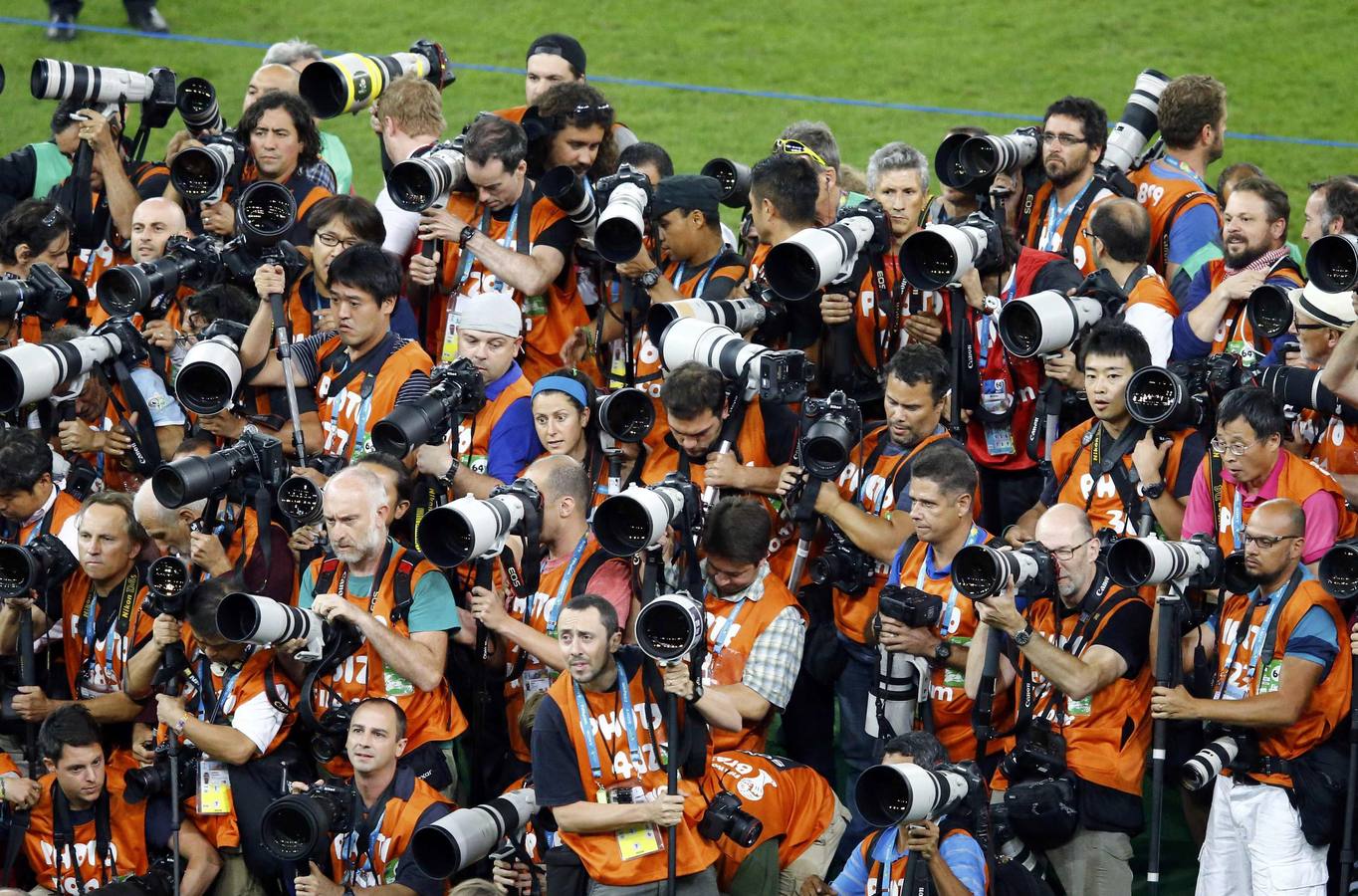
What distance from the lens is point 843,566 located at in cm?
666

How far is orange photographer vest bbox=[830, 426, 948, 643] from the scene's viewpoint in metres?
6.71

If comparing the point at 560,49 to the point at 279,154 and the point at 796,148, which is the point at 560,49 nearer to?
the point at 796,148

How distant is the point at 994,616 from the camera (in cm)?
592

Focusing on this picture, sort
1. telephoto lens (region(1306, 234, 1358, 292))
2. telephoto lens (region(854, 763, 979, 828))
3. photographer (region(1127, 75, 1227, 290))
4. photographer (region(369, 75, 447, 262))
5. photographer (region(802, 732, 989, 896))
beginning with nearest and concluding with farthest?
1. telephoto lens (region(854, 763, 979, 828))
2. photographer (region(802, 732, 989, 896))
3. telephoto lens (region(1306, 234, 1358, 292))
4. photographer (region(1127, 75, 1227, 290))
5. photographer (region(369, 75, 447, 262))

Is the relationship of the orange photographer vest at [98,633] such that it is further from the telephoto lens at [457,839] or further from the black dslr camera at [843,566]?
the black dslr camera at [843,566]

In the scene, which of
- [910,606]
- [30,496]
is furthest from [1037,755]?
[30,496]

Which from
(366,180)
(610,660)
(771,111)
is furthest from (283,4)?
(610,660)

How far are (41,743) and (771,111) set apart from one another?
8894mm

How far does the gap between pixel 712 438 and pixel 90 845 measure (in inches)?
96.5

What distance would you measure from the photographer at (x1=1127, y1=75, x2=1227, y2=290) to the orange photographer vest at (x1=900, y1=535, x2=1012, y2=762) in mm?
1911

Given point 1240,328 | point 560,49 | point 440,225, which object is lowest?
point 1240,328

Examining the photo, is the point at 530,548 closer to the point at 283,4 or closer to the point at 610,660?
the point at 610,660

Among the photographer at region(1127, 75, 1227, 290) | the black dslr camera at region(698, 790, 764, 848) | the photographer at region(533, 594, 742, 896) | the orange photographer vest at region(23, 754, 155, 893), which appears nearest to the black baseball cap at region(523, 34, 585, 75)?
the photographer at region(1127, 75, 1227, 290)

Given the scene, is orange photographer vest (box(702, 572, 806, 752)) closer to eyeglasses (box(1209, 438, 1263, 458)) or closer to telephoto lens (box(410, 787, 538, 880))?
telephoto lens (box(410, 787, 538, 880))
